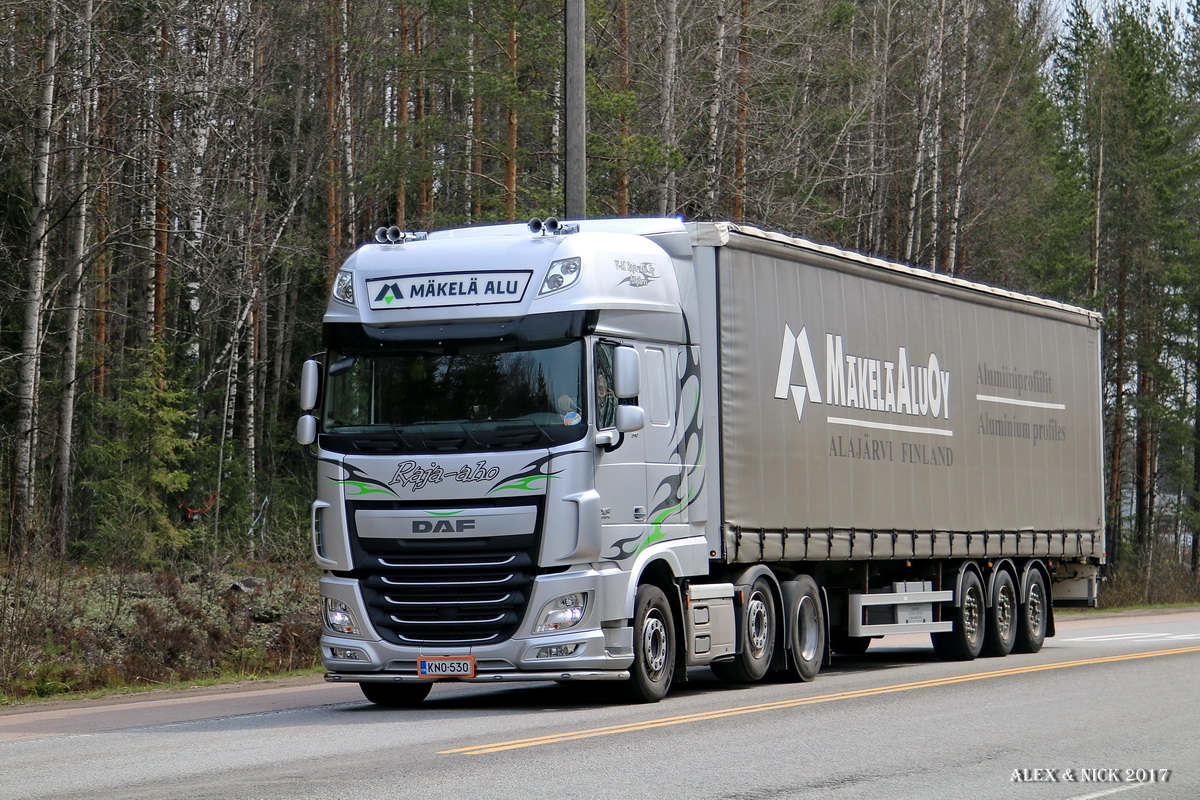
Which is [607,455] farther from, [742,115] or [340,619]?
[742,115]

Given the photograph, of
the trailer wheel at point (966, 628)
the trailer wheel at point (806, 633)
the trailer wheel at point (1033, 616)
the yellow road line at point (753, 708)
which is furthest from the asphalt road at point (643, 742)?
the trailer wheel at point (1033, 616)

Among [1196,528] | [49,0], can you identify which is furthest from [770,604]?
[1196,528]

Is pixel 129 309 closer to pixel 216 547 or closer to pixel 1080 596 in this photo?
pixel 216 547

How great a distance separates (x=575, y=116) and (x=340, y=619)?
8.03 meters

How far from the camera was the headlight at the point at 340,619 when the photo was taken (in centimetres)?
1316

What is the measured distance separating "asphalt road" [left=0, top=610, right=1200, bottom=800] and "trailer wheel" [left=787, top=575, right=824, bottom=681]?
0.29 m

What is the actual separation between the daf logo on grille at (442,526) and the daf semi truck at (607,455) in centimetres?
1

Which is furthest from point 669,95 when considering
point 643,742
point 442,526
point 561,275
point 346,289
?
point 643,742

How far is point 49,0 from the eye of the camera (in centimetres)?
2398

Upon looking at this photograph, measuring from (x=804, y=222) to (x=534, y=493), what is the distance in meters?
22.1

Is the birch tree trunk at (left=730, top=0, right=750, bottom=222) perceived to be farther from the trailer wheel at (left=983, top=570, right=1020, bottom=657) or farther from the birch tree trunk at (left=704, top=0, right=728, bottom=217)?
the trailer wheel at (left=983, top=570, right=1020, bottom=657)

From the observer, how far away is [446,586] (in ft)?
42.3

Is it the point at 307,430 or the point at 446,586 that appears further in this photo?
the point at 307,430

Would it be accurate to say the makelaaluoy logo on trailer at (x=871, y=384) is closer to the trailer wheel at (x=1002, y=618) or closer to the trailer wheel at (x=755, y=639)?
the trailer wheel at (x=755, y=639)
